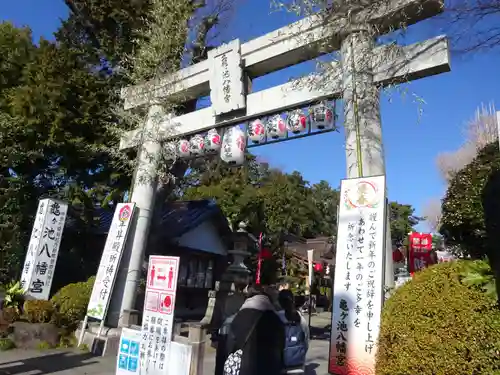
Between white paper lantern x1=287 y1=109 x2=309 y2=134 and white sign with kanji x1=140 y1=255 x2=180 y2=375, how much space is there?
439cm

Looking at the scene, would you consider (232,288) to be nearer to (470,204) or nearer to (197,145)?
(197,145)

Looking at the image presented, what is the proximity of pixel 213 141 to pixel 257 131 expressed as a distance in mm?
1336

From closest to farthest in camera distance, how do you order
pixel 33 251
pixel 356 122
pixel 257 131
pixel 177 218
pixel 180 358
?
pixel 180 358 < pixel 356 122 < pixel 257 131 < pixel 33 251 < pixel 177 218

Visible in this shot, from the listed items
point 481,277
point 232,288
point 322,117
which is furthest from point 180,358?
point 232,288

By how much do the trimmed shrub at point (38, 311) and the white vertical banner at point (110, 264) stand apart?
98cm

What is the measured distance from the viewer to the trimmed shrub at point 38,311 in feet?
31.5

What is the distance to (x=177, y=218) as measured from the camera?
1653 centimetres

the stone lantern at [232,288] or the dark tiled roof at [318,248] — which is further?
the dark tiled roof at [318,248]

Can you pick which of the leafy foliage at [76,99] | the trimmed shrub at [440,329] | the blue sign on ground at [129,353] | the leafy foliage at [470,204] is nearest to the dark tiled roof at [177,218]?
the leafy foliage at [76,99]

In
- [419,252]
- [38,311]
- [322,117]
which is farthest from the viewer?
[419,252]

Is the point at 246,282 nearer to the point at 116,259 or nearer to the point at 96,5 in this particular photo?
the point at 116,259

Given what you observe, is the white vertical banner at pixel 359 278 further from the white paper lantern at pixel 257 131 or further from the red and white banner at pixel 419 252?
the red and white banner at pixel 419 252

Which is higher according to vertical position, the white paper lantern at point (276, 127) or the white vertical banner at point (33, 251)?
the white paper lantern at point (276, 127)

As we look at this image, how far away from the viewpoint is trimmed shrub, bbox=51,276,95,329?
1016 cm
